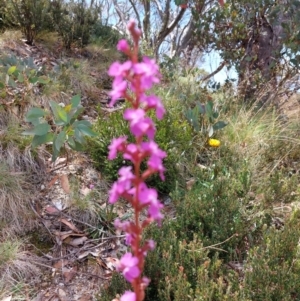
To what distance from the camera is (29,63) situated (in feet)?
10.8

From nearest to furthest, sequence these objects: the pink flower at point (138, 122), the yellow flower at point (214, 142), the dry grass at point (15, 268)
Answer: the pink flower at point (138, 122) < the dry grass at point (15, 268) < the yellow flower at point (214, 142)

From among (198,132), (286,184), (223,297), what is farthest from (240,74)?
(223,297)

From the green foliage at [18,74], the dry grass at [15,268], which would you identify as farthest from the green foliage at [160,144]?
the dry grass at [15,268]

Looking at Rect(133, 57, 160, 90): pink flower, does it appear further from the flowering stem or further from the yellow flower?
the yellow flower

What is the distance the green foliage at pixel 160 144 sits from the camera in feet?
9.19

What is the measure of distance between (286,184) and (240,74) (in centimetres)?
224

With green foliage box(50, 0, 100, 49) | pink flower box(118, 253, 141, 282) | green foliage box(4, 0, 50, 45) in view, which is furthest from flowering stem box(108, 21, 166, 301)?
green foliage box(50, 0, 100, 49)

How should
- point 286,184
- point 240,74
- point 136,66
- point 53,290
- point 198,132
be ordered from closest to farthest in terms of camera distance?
point 136,66 → point 53,290 → point 286,184 → point 198,132 → point 240,74

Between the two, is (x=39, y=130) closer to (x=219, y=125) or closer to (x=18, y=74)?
(x=18, y=74)

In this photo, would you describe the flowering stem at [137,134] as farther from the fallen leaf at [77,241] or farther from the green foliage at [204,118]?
the green foliage at [204,118]

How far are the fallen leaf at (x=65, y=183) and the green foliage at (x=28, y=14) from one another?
2.66m

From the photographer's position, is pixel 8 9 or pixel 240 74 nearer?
pixel 240 74

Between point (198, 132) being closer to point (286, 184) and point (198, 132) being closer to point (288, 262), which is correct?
point (286, 184)

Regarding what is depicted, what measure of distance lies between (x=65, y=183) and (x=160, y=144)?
77 cm
